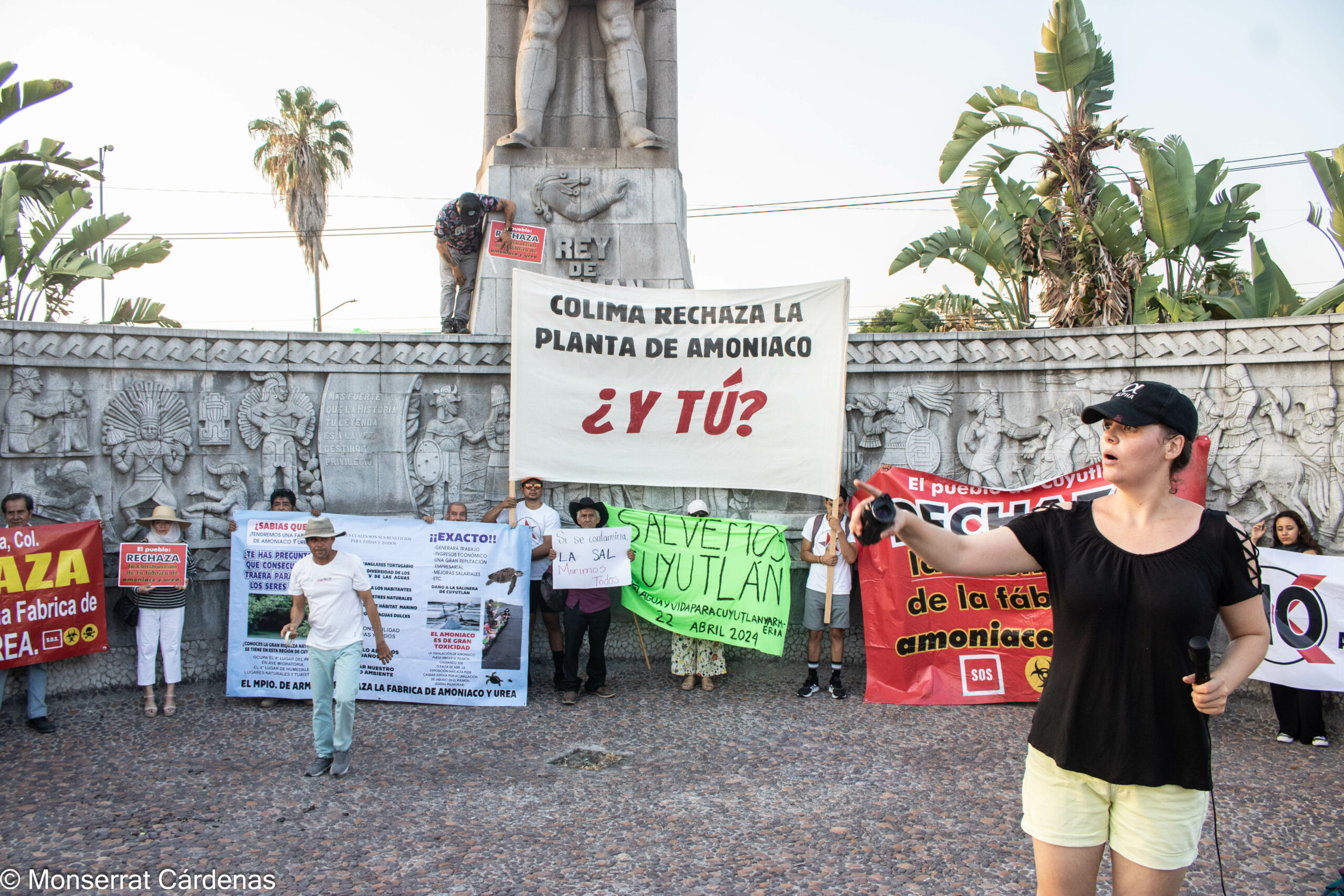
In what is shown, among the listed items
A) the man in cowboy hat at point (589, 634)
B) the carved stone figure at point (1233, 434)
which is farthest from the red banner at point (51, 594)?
the carved stone figure at point (1233, 434)

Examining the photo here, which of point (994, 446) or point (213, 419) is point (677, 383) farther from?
point (213, 419)

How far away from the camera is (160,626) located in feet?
25.4

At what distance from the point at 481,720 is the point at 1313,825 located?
18.4 ft

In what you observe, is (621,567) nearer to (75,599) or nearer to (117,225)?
(75,599)

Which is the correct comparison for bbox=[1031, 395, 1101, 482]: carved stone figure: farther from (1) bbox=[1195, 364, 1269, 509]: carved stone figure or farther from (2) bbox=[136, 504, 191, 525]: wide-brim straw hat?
(2) bbox=[136, 504, 191, 525]: wide-brim straw hat

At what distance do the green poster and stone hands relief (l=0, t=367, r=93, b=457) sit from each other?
4.85 metres

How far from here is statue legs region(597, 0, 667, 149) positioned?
10859mm

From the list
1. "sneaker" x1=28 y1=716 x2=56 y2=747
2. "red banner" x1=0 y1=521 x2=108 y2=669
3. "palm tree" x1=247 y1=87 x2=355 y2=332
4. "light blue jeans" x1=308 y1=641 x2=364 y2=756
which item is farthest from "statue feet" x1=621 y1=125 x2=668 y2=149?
"palm tree" x1=247 y1=87 x2=355 y2=332

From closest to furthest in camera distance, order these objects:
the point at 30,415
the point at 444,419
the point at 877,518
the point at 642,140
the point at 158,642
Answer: the point at 877,518, the point at 158,642, the point at 30,415, the point at 444,419, the point at 642,140

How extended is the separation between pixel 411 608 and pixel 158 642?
2.07m

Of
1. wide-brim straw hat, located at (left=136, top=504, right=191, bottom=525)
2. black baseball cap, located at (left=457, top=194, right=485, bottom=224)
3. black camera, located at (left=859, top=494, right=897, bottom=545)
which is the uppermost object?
black baseball cap, located at (left=457, top=194, right=485, bottom=224)

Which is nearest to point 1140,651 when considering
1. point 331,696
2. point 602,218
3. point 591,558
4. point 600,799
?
point 600,799

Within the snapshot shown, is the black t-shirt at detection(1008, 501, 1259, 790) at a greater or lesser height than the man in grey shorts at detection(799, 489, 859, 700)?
greater

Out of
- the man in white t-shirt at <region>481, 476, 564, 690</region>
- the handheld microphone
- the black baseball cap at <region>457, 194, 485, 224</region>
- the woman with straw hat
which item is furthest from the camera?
the black baseball cap at <region>457, 194, 485, 224</region>
